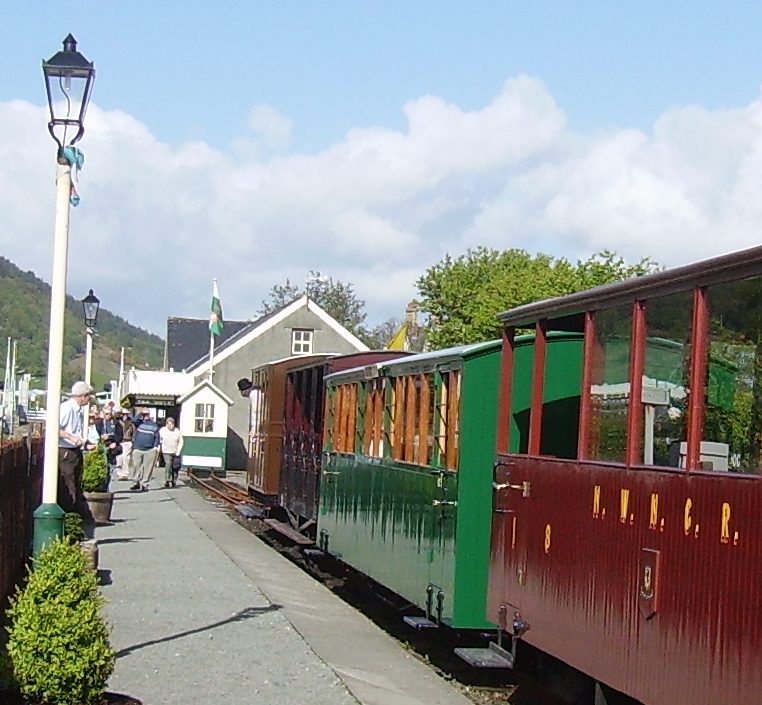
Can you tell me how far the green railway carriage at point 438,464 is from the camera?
32.4 ft

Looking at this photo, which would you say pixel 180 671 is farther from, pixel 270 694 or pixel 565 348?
pixel 565 348

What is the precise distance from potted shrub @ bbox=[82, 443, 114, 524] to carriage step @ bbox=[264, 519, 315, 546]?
98.7 inches

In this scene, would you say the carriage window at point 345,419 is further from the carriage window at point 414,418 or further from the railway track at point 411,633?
the carriage window at point 414,418

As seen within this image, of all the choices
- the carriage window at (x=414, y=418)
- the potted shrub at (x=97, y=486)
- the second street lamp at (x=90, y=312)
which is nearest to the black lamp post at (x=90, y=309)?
the second street lamp at (x=90, y=312)

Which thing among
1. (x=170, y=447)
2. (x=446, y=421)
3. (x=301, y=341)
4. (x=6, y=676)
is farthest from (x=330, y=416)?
(x=301, y=341)

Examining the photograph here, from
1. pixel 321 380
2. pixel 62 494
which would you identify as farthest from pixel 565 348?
pixel 321 380

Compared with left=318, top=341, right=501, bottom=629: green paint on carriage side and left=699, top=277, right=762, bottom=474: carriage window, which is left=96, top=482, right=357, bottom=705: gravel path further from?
left=699, top=277, right=762, bottom=474: carriage window

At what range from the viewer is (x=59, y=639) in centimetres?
709

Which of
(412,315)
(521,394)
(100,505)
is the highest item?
(412,315)

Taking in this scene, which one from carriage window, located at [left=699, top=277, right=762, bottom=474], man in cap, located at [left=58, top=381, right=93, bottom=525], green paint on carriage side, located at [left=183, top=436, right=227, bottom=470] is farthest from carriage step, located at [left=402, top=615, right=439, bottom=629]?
green paint on carriage side, located at [left=183, top=436, right=227, bottom=470]

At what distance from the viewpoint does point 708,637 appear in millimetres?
5887

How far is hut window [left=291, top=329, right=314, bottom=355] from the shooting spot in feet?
197

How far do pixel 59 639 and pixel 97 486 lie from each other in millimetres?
14164

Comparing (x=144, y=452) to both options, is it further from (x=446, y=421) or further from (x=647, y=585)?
(x=647, y=585)
